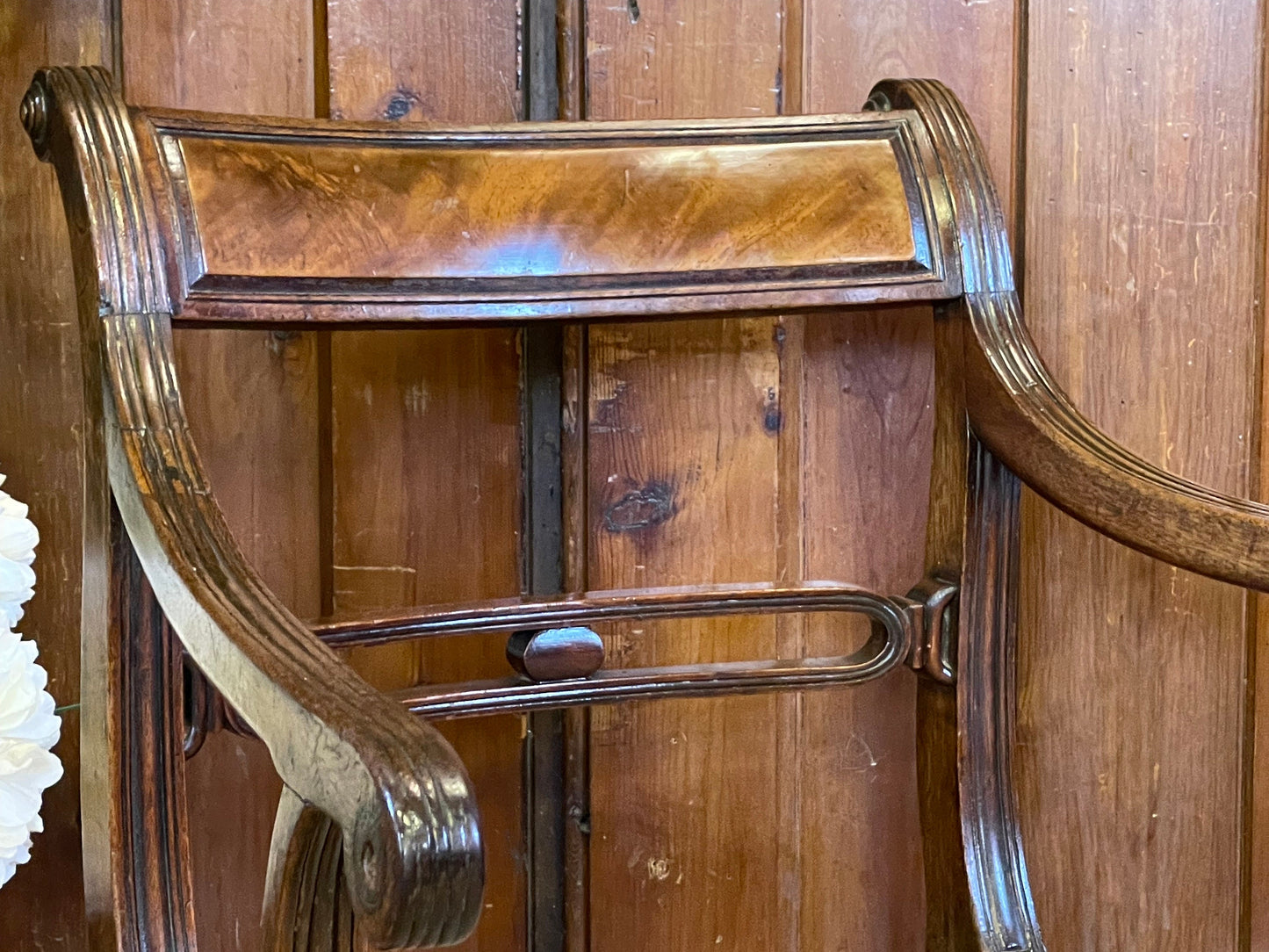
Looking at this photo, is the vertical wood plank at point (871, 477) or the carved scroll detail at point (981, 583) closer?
the carved scroll detail at point (981, 583)

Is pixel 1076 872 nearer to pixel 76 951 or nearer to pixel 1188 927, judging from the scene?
pixel 1188 927

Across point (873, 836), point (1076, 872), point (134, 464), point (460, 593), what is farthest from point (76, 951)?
point (1076, 872)

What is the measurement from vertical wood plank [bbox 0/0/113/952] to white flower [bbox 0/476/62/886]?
186mm

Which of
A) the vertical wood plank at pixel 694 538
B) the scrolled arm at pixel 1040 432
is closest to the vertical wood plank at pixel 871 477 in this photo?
the vertical wood plank at pixel 694 538

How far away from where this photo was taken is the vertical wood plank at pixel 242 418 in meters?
0.88

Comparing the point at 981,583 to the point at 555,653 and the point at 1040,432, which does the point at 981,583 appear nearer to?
the point at 1040,432

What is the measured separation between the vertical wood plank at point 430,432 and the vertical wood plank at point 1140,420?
1.31 feet

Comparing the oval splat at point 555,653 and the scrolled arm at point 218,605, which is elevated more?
the scrolled arm at point 218,605

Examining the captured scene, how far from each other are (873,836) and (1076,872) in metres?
0.16

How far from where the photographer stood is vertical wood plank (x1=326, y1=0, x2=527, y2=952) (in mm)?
906

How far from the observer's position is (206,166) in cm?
71

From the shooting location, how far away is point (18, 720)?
0.68 meters

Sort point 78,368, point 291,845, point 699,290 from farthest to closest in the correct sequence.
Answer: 1. point 78,368
2. point 699,290
3. point 291,845

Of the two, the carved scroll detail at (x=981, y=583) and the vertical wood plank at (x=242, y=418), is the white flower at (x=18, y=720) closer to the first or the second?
the vertical wood plank at (x=242, y=418)
